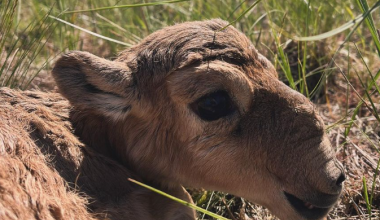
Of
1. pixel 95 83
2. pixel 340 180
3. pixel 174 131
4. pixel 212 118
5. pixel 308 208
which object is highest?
pixel 95 83

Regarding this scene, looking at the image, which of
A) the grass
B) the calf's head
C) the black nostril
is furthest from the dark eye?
the grass

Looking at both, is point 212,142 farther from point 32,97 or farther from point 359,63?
point 359,63

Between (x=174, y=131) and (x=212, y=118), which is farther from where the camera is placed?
(x=174, y=131)

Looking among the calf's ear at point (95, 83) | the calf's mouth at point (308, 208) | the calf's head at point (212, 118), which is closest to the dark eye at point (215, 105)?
the calf's head at point (212, 118)

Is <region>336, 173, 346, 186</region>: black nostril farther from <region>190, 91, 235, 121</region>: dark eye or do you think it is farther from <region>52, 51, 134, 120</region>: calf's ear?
<region>52, 51, 134, 120</region>: calf's ear

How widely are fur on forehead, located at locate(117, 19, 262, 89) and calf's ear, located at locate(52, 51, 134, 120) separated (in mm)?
137

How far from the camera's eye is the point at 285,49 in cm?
738

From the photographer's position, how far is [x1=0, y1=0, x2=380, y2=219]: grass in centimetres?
543

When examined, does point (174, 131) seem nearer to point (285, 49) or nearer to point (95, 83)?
point (95, 83)

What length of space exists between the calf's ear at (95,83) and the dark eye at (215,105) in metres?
0.50

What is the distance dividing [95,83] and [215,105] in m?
0.87

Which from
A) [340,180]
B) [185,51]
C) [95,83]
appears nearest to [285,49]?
[185,51]

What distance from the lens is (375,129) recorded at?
605 centimetres

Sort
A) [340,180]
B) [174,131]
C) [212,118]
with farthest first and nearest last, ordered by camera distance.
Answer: [174,131] < [212,118] < [340,180]
